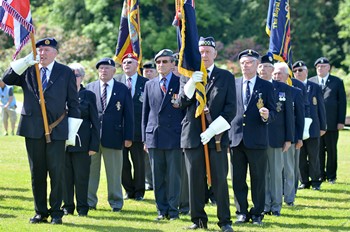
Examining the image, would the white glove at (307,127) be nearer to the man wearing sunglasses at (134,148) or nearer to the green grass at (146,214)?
the green grass at (146,214)

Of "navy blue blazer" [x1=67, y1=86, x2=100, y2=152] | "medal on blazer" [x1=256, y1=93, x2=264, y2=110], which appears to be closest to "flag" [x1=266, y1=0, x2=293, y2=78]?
"medal on blazer" [x1=256, y1=93, x2=264, y2=110]

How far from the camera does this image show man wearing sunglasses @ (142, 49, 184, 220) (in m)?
13.6

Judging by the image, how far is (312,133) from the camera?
59.5ft

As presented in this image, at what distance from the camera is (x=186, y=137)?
12.1 m

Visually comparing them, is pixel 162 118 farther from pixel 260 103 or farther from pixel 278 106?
pixel 278 106

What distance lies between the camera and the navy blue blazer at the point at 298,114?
1556cm

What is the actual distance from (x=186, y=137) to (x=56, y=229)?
191 centimetres

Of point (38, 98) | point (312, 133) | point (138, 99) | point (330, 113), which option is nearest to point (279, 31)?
point (312, 133)

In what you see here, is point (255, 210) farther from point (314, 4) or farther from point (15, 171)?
point (314, 4)

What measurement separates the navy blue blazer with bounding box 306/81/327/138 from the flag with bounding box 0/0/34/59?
23.4ft

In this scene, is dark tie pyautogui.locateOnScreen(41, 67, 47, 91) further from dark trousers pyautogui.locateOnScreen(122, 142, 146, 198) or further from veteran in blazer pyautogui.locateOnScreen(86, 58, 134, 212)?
dark trousers pyautogui.locateOnScreen(122, 142, 146, 198)

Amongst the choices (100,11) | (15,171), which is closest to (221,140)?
(15,171)

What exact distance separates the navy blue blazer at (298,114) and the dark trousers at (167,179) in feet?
8.41

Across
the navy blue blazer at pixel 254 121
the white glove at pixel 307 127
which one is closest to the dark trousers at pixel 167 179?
the navy blue blazer at pixel 254 121
